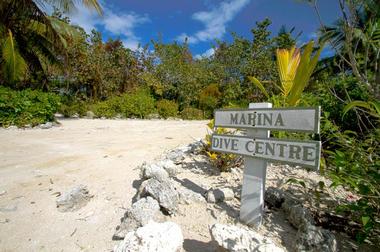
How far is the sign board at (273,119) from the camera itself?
5.37 feet

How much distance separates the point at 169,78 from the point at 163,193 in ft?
53.4

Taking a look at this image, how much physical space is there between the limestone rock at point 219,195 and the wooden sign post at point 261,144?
0.36 meters

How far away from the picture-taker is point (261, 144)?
6.22 feet

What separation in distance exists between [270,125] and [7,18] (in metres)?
11.1

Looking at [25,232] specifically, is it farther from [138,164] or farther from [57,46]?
[57,46]

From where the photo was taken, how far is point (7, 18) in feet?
30.1

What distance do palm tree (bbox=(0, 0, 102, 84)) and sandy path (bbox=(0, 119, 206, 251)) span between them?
16.4ft

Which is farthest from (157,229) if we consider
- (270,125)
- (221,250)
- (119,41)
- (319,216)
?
(119,41)

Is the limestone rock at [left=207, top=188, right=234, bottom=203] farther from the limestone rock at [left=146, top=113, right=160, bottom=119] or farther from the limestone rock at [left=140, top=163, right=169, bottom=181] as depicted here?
the limestone rock at [left=146, top=113, right=160, bottom=119]

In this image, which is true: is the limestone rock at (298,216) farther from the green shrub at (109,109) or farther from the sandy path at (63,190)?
the green shrub at (109,109)

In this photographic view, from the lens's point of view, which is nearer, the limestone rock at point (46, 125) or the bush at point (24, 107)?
the bush at point (24, 107)

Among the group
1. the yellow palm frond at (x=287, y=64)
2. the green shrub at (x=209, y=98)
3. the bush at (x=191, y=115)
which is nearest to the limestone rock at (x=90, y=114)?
the bush at (x=191, y=115)

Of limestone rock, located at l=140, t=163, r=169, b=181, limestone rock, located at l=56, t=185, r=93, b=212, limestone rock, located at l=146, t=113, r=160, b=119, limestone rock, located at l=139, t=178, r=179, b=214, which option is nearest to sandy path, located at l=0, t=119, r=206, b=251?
limestone rock, located at l=56, t=185, r=93, b=212

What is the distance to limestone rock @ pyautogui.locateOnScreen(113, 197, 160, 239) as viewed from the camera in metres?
1.86
